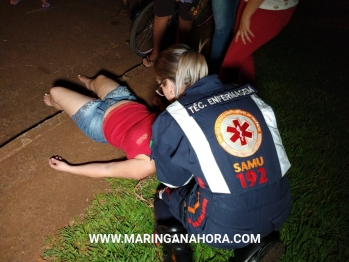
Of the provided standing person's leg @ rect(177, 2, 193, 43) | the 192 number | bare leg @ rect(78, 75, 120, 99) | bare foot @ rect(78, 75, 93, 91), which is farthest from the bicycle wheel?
the 192 number

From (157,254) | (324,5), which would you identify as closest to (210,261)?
(157,254)

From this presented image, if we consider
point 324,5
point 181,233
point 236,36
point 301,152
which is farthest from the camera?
point 324,5

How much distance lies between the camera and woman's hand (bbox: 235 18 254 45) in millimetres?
2518

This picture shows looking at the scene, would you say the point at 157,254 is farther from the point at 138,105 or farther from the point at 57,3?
the point at 57,3

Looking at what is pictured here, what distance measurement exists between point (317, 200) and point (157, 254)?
5.44 feet

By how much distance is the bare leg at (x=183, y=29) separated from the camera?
364cm

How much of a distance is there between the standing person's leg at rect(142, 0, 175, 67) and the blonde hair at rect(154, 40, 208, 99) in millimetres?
1907

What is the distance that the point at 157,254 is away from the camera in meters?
2.10

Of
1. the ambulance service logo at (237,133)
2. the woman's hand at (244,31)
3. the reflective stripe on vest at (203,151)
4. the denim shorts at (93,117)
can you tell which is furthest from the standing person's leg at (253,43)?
the reflective stripe on vest at (203,151)

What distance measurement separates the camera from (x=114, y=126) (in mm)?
2209

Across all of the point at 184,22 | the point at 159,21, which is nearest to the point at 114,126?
the point at 159,21

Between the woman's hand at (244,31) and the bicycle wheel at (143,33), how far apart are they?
1.55 m

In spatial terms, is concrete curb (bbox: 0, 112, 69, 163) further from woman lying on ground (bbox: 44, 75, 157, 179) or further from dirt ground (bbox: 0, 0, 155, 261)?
woman lying on ground (bbox: 44, 75, 157, 179)

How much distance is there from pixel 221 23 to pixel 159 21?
0.84 m
